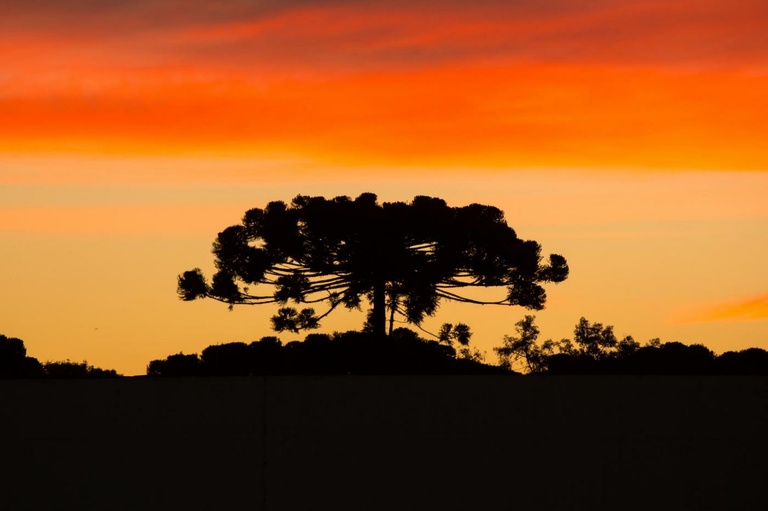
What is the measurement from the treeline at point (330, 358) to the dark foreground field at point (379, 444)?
60.2 feet

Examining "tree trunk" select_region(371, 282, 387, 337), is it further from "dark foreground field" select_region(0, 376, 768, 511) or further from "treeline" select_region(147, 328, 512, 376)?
"dark foreground field" select_region(0, 376, 768, 511)

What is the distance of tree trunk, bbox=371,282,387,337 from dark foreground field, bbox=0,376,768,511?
25.1 meters

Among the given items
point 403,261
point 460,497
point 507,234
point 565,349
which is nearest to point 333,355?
point 403,261

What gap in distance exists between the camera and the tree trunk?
128 ft

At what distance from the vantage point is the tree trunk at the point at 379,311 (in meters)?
38.9

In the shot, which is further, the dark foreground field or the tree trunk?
the tree trunk

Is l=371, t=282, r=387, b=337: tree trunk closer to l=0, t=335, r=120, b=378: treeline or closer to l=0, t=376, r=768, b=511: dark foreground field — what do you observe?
l=0, t=335, r=120, b=378: treeline

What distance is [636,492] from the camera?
1351 centimetres

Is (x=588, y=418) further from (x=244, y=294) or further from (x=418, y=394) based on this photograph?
(x=244, y=294)

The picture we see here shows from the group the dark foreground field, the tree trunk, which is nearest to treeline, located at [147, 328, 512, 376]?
the tree trunk

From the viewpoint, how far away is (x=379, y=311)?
129 feet

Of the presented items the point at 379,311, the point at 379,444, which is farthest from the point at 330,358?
the point at 379,444

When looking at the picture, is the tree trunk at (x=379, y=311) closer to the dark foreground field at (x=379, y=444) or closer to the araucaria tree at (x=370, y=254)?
the araucaria tree at (x=370, y=254)

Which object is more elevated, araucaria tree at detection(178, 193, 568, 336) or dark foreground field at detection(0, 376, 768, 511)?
araucaria tree at detection(178, 193, 568, 336)
